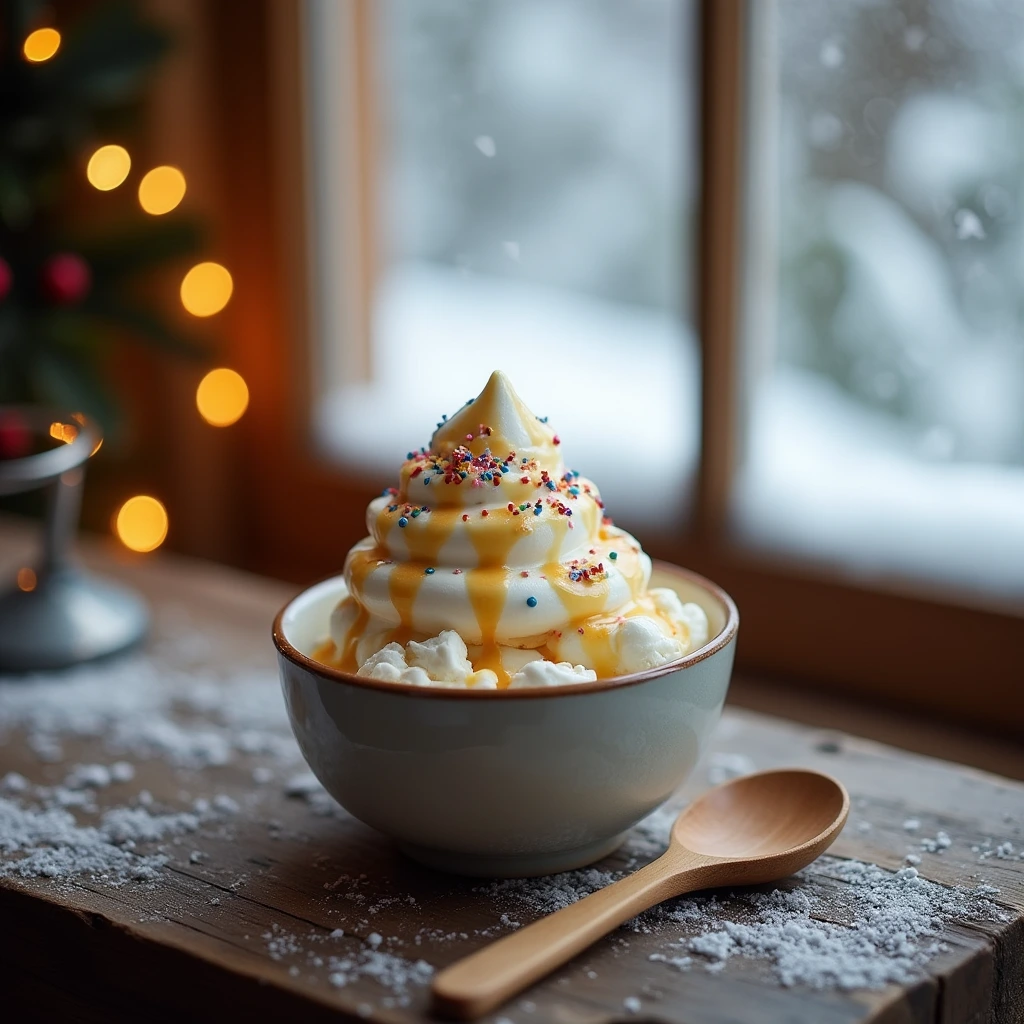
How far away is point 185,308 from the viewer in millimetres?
2070

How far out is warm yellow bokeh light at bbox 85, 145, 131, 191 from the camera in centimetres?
187

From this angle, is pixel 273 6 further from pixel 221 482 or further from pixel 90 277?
pixel 221 482

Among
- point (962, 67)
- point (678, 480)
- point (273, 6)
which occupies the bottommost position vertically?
point (678, 480)

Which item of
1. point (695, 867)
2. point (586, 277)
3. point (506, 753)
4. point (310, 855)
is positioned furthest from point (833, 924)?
point (586, 277)

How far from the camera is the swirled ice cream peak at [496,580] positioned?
802 mm

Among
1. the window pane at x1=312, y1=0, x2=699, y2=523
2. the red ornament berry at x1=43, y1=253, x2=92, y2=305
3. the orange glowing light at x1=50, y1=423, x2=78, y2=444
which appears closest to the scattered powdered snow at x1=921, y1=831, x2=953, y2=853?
the window pane at x1=312, y1=0, x2=699, y2=523

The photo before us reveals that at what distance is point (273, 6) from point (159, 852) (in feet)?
4.65

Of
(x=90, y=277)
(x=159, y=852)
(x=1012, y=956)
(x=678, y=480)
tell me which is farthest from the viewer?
(x=90, y=277)

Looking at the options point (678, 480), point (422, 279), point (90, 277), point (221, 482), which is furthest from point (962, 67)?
point (221, 482)

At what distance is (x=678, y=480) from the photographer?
5.40 ft

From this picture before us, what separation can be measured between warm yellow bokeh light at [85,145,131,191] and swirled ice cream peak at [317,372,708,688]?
120 cm

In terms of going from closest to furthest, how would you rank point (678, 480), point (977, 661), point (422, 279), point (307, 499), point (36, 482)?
point (36, 482), point (977, 661), point (678, 480), point (422, 279), point (307, 499)

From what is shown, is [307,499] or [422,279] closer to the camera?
[422,279]

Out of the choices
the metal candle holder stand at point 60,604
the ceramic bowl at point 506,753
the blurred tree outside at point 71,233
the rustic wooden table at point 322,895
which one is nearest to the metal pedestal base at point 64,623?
the metal candle holder stand at point 60,604
